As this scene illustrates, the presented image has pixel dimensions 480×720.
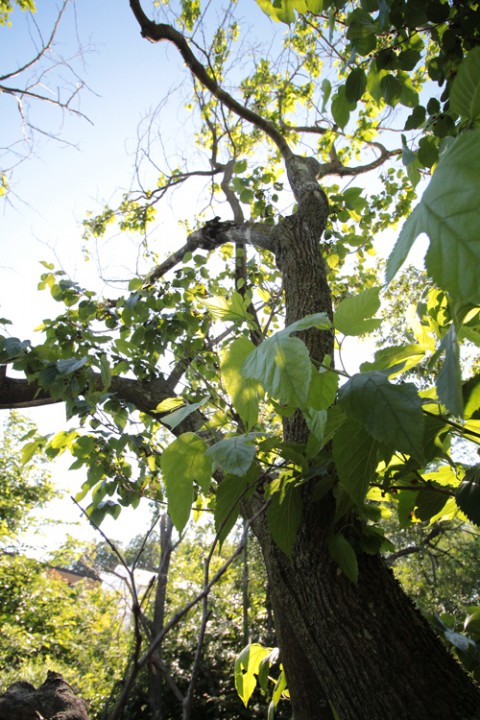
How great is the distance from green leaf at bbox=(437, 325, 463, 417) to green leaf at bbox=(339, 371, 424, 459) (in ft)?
0.24

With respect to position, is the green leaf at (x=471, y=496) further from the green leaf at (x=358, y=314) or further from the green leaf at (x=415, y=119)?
the green leaf at (x=415, y=119)

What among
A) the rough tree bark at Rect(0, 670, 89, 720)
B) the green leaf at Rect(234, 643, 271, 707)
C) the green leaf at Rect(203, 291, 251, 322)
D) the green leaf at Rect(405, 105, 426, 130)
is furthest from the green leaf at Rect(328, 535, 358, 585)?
the rough tree bark at Rect(0, 670, 89, 720)

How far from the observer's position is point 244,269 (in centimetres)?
305

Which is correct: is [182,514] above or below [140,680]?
below

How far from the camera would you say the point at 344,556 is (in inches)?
31.5

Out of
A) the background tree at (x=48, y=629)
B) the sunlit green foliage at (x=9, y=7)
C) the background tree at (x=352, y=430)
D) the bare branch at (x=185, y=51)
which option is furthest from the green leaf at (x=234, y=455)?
the background tree at (x=48, y=629)

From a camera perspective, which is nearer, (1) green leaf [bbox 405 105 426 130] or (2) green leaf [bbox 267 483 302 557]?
(2) green leaf [bbox 267 483 302 557]

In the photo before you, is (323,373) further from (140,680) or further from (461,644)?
(140,680)

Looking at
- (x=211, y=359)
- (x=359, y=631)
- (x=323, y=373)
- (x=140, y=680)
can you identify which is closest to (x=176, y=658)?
(x=140, y=680)

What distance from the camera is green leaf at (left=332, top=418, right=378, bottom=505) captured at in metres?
0.62

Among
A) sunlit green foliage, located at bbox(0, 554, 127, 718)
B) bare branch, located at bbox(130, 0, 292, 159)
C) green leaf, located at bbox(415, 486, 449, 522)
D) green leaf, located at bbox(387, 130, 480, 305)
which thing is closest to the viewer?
green leaf, located at bbox(387, 130, 480, 305)

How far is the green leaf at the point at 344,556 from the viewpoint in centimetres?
79

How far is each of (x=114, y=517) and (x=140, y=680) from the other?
594 centimetres

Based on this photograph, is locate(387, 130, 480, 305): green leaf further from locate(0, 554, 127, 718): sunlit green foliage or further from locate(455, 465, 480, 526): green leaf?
locate(0, 554, 127, 718): sunlit green foliage
